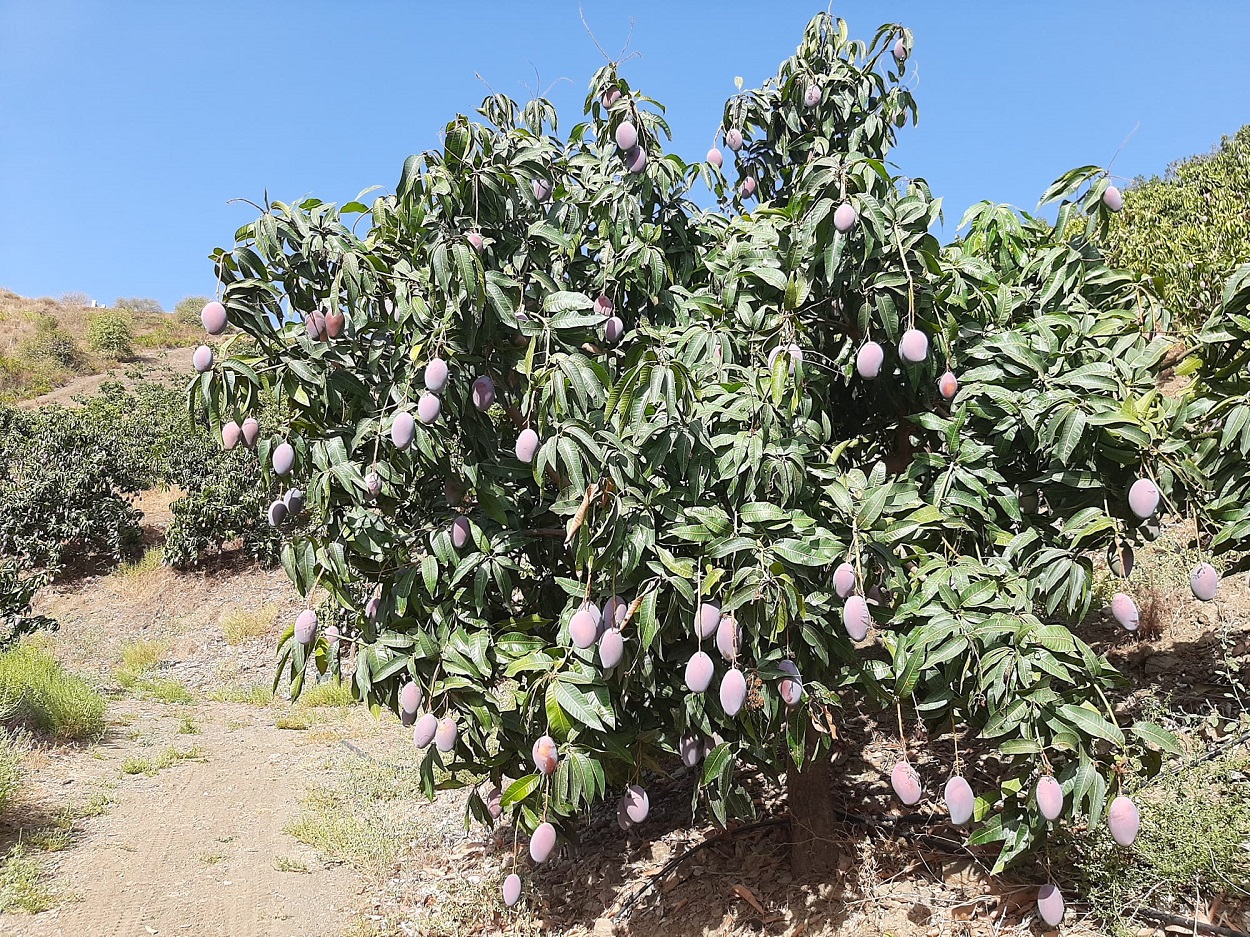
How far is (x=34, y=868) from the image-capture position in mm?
3699

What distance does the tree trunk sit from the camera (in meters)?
3.07

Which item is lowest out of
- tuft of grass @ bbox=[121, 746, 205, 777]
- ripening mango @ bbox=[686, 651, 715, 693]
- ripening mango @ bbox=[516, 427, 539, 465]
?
tuft of grass @ bbox=[121, 746, 205, 777]

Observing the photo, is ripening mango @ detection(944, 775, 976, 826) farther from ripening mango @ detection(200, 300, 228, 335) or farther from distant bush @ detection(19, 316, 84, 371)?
distant bush @ detection(19, 316, 84, 371)

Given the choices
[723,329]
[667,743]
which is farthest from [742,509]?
[667,743]

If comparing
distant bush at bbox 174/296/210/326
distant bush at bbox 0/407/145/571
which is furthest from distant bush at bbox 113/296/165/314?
distant bush at bbox 0/407/145/571

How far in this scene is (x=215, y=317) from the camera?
7.36ft

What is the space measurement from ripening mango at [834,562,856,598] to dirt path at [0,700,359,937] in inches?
107

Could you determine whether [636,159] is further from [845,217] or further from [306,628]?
[306,628]

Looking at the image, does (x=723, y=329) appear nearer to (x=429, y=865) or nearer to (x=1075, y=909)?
(x=1075, y=909)

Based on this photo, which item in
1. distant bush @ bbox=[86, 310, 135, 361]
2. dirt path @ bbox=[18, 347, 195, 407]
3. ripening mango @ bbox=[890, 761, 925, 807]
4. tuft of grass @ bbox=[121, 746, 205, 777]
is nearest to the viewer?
ripening mango @ bbox=[890, 761, 925, 807]

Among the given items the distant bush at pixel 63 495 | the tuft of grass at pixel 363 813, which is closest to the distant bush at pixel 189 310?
the distant bush at pixel 63 495

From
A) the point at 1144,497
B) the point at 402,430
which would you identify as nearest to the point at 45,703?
the point at 402,430

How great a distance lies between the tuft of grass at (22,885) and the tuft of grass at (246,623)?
5.07 metres

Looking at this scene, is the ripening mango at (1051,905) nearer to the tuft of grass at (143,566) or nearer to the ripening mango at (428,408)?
the ripening mango at (428,408)
